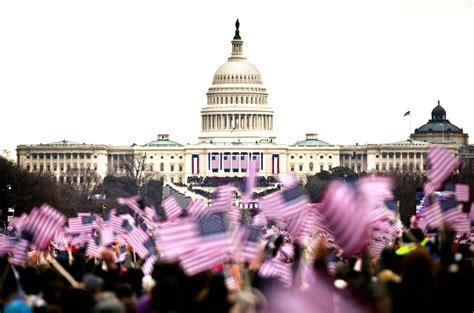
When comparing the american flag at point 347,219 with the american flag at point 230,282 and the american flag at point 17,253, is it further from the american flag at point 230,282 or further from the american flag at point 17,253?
the american flag at point 17,253

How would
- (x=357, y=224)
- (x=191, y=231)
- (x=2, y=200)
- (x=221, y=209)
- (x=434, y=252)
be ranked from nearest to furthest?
(x=357, y=224) → (x=191, y=231) → (x=221, y=209) → (x=434, y=252) → (x=2, y=200)

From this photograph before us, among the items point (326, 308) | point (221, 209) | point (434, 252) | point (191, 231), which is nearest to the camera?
point (326, 308)

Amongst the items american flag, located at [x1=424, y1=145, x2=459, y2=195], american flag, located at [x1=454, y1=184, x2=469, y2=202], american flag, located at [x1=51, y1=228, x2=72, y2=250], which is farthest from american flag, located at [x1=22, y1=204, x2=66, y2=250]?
american flag, located at [x1=51, y1=228, x2=72, y2=250]

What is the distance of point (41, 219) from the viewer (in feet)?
91.9

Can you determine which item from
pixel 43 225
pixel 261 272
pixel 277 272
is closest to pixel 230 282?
pixel 261 272

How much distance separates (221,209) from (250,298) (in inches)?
213

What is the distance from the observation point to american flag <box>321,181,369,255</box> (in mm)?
19141

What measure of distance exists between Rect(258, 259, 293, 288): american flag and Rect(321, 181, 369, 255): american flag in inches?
104

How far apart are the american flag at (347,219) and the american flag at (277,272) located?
2.64 m

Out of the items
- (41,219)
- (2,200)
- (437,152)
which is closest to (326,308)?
(437,152)

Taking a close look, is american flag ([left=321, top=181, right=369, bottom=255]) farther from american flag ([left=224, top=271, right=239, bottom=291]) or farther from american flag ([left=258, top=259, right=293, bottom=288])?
american flag ([left=258, top=259, right=293, bottom=288])

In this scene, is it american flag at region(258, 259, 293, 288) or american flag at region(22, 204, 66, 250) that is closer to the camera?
american flag at region(258, 259, 293, 288)

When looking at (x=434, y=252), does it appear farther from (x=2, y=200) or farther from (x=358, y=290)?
(x=2, y=200)

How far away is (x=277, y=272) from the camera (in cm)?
2450
